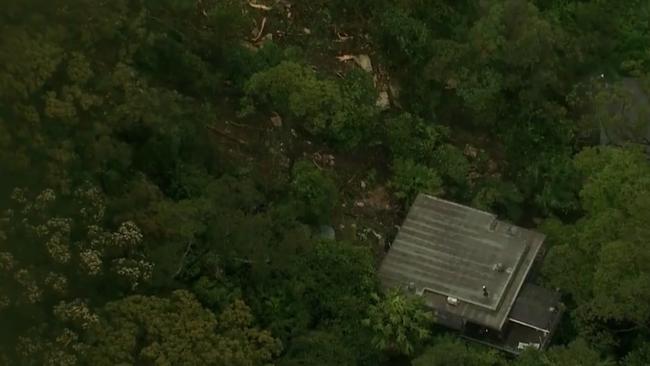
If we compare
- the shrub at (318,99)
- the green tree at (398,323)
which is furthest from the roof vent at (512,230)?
the shrub at (318,99)

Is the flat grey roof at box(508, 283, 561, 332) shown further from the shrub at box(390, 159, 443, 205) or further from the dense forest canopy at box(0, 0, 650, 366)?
the shrub at box(390, 159, 443, 205)

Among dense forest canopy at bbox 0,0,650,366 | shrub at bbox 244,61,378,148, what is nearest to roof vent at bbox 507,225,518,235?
dense forest canopy at bbox 0,0,650,366

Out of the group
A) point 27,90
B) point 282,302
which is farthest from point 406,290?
point 27,90

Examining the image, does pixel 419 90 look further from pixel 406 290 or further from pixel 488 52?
pixel 406 290

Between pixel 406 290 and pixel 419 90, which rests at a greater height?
pixel 419 90

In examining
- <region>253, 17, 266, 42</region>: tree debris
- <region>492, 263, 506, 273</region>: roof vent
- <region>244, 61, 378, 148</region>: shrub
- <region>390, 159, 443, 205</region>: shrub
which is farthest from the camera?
<region>253, 17, 266, 42</region>: tree debris

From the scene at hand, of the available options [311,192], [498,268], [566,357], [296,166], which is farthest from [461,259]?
[296,166]

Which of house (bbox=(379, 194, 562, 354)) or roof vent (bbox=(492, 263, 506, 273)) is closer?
house (bbox=(379, 194, 562, 354))

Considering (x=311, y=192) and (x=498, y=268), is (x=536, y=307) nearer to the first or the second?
(x=498, y=268)
